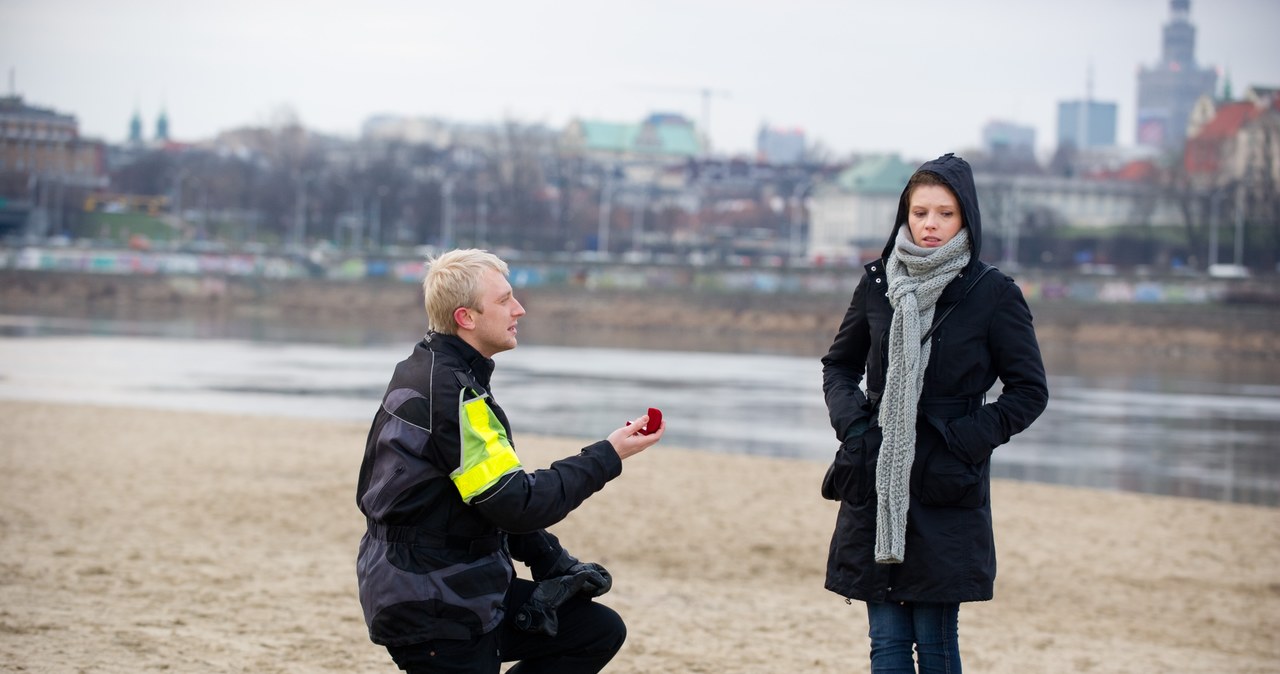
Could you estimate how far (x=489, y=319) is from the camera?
4453mm

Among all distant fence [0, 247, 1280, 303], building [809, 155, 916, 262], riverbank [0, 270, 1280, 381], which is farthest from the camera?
building [809, 155, 916, 262]

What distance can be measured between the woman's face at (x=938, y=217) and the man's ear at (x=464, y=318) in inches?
57.9

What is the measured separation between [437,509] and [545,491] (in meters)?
0.33

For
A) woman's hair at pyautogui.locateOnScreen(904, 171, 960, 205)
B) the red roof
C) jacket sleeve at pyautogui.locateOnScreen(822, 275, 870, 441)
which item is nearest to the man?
jacket sleeve at pyautogui.locateOnScreen(822, 275, 870, 441)

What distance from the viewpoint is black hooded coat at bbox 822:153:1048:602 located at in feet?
14.9

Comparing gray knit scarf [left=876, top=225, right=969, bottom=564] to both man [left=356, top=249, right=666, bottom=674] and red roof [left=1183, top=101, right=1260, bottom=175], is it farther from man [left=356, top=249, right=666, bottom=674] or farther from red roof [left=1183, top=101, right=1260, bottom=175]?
red roof [left=1183, top=101, right=1260, bottom=175]

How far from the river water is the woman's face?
12.2 metres

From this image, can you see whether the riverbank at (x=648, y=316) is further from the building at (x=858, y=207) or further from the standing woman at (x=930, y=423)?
the building at (x=858, y=207)

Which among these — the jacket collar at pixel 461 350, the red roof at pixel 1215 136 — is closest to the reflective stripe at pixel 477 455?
the jacket collar at pixel 461 350

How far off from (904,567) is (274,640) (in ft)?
12.2

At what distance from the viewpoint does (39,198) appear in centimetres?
10738

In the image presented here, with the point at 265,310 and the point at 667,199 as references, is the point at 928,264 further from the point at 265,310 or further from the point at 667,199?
the point at 667,199

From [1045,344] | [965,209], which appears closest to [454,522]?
[965,209]

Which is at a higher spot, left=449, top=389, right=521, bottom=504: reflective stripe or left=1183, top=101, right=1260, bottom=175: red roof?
left=1183, top=101, right=1260, bottom=175: red roof
